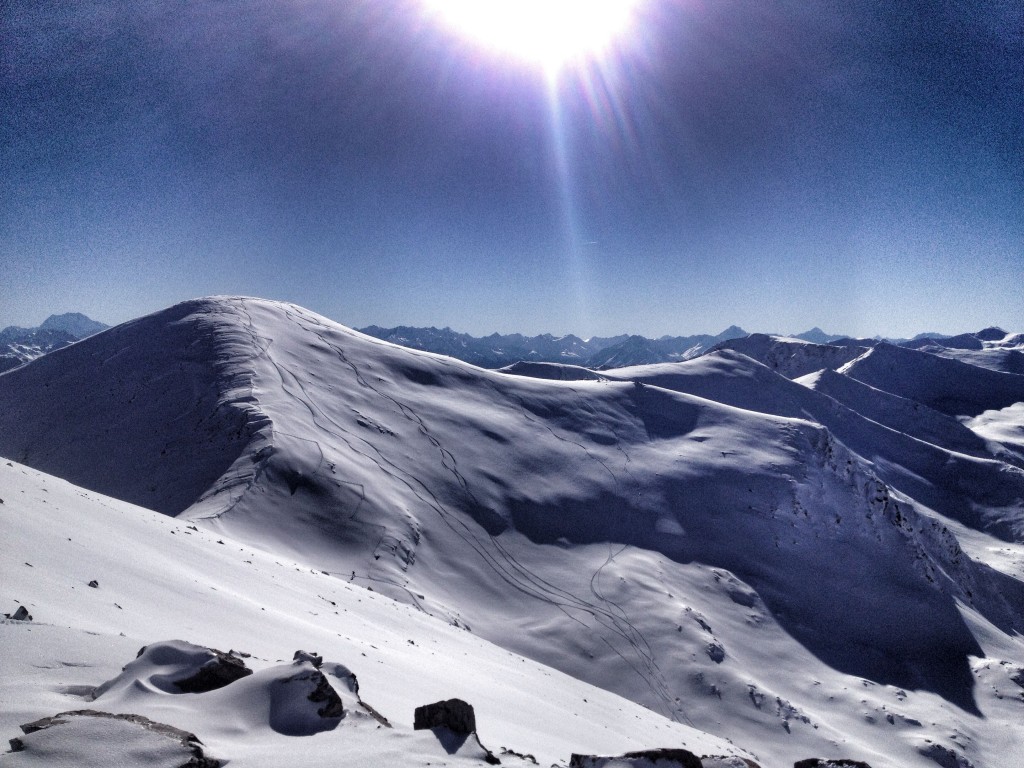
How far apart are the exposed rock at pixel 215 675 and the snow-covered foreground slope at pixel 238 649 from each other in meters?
0.33

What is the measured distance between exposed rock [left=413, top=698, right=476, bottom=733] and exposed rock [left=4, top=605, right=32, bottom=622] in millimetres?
5975

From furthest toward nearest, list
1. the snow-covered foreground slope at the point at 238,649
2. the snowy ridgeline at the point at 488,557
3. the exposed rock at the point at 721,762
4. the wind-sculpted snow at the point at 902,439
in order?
the wind-sculpted snow at the point at 902,439
the snowy ridgeline at the point at 488,557
the exposed rock at the point at 721,762
the snow-covered foreground slope at the point at 238,649

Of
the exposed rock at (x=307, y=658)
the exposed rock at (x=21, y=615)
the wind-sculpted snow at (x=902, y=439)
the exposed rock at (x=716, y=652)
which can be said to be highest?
the wind-sculpted snow at (x=902, y=439)

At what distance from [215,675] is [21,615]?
3.27 meters

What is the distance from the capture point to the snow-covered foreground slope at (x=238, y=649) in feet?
22.0

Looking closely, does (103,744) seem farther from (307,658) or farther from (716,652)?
(716,652)

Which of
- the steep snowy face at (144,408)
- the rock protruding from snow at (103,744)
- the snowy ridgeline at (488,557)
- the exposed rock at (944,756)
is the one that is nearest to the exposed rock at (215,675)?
the snowy ridgeline at (488,557)

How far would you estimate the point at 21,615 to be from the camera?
27.0 ft

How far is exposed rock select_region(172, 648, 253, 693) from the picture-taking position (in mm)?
7527

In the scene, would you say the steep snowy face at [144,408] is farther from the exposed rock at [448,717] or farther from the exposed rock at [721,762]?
the exposed rock at [721,762]

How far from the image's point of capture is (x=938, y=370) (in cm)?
19000

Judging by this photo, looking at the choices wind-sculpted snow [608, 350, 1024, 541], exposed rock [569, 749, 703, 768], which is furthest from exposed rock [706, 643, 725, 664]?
wind-sculpted snow [608, 350, 1024, 541]

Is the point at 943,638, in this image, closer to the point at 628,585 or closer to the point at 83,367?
the point at 628,585

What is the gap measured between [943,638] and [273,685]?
198ft
